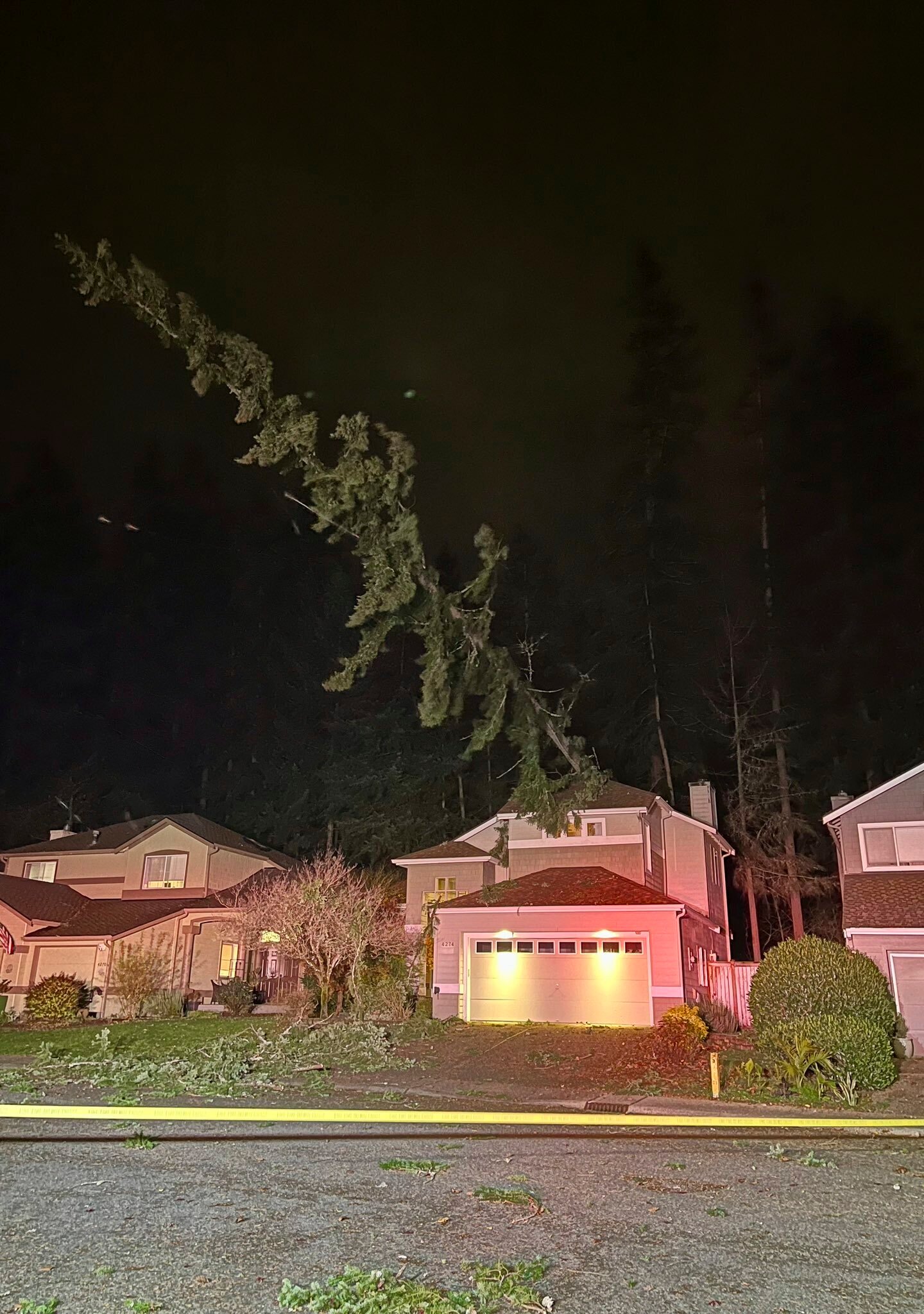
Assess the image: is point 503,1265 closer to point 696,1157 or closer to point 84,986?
point 696,1157

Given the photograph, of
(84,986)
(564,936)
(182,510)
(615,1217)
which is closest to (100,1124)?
(615,1217)

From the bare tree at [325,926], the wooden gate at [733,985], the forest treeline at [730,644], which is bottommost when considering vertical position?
the wooden gate at [733,985]

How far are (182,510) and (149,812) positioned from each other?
2093 cm

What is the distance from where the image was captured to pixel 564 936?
72.9 ft

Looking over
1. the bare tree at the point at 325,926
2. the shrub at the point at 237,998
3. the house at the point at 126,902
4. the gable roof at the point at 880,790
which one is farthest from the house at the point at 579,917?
the house at the point at 126,902

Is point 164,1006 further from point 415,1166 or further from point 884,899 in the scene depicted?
point 415,1166

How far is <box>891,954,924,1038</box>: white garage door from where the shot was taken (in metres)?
19.3

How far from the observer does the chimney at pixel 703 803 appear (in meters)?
29.6

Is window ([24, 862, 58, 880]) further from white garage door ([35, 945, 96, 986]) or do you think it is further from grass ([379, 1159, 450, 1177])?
grass ([379, 1159, 450, 1177])

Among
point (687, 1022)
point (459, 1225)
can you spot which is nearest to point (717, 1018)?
point (687, 1022)

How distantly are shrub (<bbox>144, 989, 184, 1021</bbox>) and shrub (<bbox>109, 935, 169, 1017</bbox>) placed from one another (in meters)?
0.20

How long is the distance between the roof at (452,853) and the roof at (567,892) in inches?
95.5

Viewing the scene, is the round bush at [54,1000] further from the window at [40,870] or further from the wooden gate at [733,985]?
the wooden gate at [733,985]

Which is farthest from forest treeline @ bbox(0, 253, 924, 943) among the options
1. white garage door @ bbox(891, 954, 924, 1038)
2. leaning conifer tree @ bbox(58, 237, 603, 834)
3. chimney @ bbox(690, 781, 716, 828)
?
leaning conifer tree @ bbox(58, 237, 603, 834)
